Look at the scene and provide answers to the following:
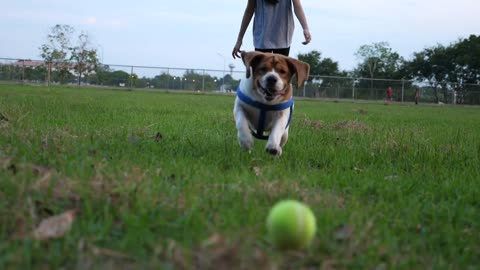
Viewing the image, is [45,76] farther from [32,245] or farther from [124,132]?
[32,245]

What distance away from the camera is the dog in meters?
4.71

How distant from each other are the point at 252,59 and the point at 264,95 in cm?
42

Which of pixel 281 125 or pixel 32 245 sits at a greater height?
pixel 281 125

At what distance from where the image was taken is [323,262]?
1.80 metres

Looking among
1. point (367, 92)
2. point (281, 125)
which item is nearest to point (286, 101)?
point (281, 125)

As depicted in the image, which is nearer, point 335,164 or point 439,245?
point 439,245

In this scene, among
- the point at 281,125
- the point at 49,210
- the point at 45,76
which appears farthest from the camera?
the point at 45,76

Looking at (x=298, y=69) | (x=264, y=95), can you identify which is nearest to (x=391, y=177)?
(x=264, y=95)

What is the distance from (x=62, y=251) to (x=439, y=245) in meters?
1.71

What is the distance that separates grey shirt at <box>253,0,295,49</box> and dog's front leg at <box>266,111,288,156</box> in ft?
4.33

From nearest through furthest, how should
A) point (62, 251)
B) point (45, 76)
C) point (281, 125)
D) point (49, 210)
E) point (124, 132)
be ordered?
point (62, 251), point (49, 210), point (281, 125), point (124, 132), point (45, 76)

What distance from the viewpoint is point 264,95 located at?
15.7 ft

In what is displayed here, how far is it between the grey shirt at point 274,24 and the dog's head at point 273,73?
0.83 metres

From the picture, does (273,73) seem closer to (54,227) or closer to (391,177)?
(391,177)
